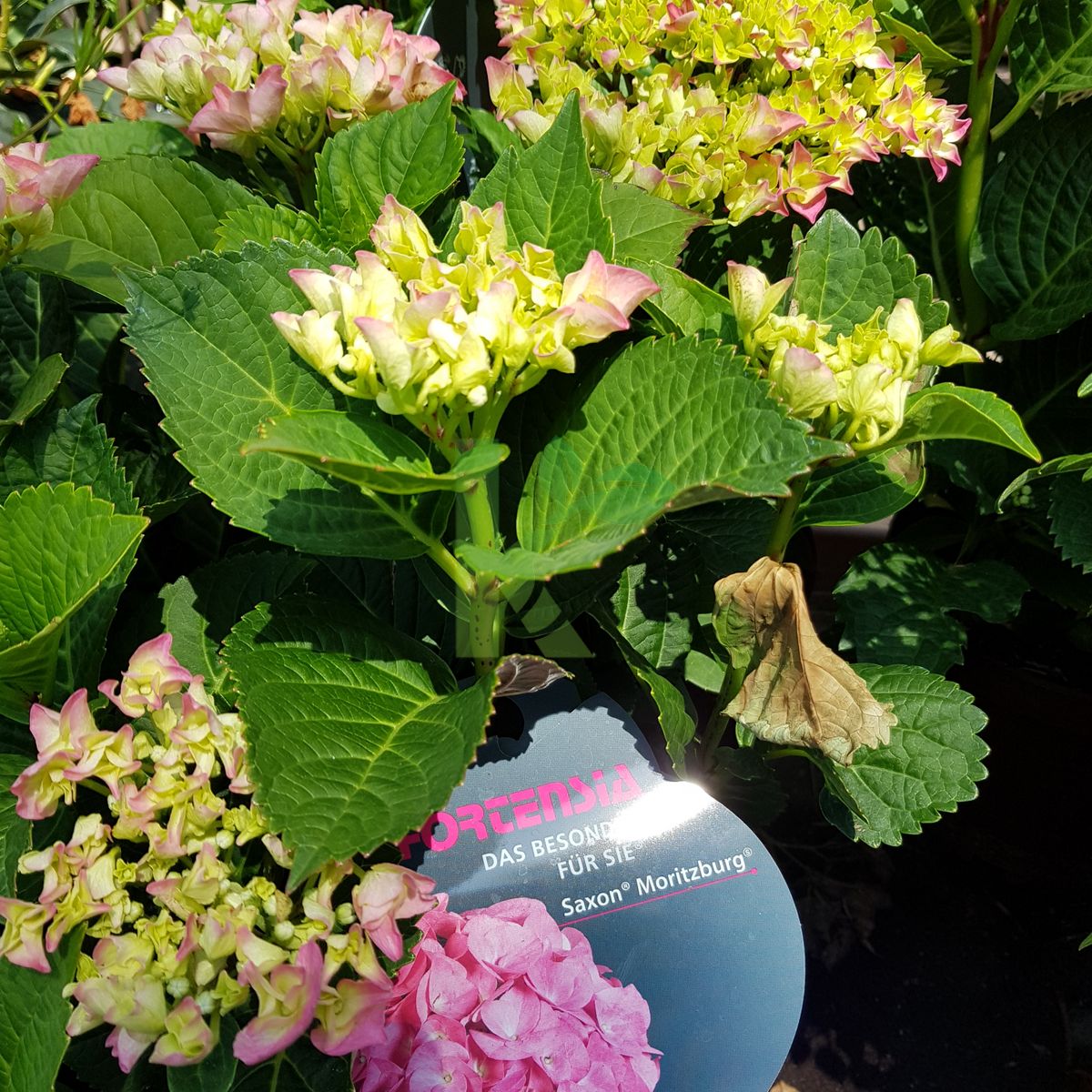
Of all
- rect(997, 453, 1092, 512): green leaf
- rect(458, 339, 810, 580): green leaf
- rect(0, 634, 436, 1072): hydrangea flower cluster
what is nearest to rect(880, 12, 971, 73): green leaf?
rect(997, 453, 1092, 512): green leaf

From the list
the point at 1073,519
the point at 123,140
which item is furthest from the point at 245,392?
the point at 1073,519

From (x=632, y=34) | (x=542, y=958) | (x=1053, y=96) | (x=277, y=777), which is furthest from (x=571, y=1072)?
(x=1053, y=96)

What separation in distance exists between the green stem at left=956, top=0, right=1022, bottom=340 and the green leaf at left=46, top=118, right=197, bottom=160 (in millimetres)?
773

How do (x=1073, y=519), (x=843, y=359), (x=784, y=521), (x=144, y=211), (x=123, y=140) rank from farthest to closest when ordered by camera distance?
(x=123, y=140), (x=1073, y=519), (x=144, y=211), (x=784, y=521), (x=843, y=359)

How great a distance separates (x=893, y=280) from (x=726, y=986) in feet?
1.60

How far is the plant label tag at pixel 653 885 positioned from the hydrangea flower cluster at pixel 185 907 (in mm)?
98

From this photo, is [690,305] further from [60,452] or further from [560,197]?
[60,452]

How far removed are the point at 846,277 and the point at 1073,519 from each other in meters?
0.37

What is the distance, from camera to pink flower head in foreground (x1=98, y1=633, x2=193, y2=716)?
55cm

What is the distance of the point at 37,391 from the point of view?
70 cm

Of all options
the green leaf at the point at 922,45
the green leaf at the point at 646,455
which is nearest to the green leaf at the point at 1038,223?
the green leaf at the point at 922,45

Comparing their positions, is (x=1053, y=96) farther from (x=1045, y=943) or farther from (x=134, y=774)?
(x=134, y=774)

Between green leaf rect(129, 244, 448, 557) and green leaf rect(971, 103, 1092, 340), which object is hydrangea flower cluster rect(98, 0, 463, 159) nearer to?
green leaf rect(129, 244, 448, 557)

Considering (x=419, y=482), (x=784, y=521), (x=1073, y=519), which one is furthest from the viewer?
(x=1073, y=519)
